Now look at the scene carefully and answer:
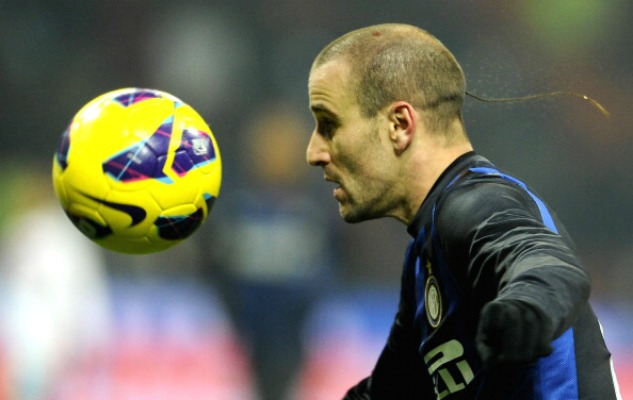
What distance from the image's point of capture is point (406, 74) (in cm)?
273

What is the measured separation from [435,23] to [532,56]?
2.98ft

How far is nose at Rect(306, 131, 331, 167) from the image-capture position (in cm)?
291

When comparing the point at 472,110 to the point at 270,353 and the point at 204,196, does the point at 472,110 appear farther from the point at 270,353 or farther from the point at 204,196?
the point at 204,196

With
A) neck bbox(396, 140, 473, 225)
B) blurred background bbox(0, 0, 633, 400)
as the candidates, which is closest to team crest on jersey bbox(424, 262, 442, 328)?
neck bbox(396, 140, 473, 225)

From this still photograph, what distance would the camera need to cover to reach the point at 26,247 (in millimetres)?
6523

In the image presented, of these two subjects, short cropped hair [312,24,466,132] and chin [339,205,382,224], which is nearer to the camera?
short cropped hair [312,24,466,132]

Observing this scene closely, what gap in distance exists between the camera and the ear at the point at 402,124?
2.71 meters

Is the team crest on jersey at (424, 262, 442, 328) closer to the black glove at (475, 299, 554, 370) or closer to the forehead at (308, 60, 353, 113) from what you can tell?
the forehead at (308, 60, 353, 113)

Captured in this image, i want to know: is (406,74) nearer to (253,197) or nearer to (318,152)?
(318,152)

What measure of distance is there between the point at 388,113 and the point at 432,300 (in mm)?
592

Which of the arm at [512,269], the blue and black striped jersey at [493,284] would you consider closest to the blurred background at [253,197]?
the blue and black striped jersey at [493,284]

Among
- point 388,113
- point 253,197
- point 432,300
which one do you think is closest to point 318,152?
point 388,113

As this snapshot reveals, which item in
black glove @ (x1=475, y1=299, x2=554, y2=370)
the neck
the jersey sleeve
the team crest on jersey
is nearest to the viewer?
black glove @ (x1=475, y1=299, x2=554, y2=370)

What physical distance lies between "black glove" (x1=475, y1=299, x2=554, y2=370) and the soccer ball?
1.41 m
